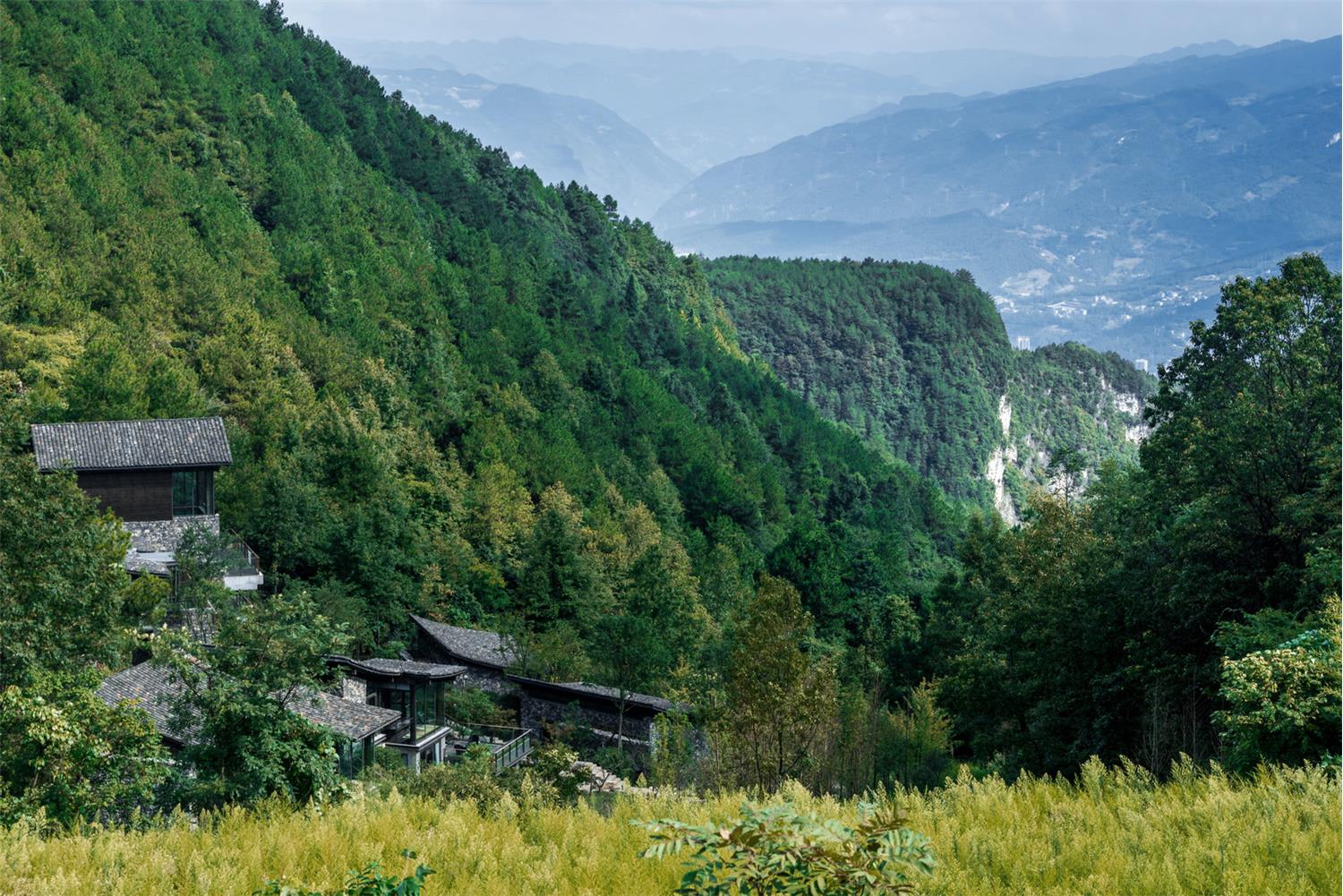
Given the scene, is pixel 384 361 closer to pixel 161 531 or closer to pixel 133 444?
pixel 133 444

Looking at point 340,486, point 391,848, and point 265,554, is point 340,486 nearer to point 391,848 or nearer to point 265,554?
point 265,554

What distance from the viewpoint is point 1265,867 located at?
8.35 metres

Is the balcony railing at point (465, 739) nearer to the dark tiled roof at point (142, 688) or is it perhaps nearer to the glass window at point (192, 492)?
the dark tiled roof at point (142, 688)

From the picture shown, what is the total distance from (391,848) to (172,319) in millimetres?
50316

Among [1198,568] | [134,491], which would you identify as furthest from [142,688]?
[1198,568]

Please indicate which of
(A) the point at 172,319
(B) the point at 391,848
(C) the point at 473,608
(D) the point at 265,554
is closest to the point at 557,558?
(C) the point at 473,608

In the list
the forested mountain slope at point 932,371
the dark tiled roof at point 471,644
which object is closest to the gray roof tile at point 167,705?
the dark tiled roof at point 471,644

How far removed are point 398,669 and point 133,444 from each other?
10.8m

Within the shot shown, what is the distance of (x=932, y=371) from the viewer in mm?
178125

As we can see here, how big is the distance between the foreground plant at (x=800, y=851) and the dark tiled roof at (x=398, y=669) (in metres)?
27.3

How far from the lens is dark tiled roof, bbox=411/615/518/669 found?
4369cm

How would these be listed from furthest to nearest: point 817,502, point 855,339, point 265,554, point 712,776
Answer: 1. point 855,339
2. point 817,502
3. point 265,554
4. point 712,776

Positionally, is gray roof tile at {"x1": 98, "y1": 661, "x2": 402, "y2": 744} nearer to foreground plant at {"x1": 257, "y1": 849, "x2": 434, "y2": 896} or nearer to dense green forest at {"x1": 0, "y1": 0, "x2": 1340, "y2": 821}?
dense green forest at {"x1": 0, "y1": 0, "x2": 1340, "y2": 821}

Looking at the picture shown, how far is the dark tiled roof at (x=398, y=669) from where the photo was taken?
32.9 m
